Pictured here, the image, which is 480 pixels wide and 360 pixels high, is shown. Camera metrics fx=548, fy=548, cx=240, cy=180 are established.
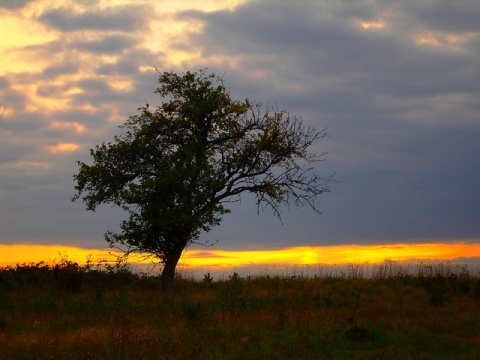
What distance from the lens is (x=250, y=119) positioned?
32.3m

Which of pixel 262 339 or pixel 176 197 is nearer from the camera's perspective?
pixel 262 339

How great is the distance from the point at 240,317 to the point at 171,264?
12514 millimetres

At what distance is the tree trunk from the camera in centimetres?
3089

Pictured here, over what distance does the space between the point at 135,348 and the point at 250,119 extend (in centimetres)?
2024

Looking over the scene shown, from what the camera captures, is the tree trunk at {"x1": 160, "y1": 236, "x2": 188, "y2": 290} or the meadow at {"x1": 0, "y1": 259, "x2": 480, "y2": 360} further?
the tree trunk at {"x1": 160, "y1": 236, "x2": 188, "y2": 290}

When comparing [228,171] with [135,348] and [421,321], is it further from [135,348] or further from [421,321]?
[135,348]

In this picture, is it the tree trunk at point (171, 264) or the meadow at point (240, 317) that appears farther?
the tree trunk at point (171, 264)

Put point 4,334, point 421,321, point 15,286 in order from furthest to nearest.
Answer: point 15,286, point 421,321, point 4,334

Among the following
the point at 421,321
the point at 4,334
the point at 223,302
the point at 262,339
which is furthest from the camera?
the point at 223,302

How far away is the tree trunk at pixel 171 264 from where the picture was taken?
30.9m

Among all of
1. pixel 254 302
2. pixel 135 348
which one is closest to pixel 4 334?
pixel 135 348

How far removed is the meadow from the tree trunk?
63cm

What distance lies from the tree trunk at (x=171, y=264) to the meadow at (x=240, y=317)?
628 millimetres

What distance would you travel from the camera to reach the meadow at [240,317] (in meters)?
14.5
